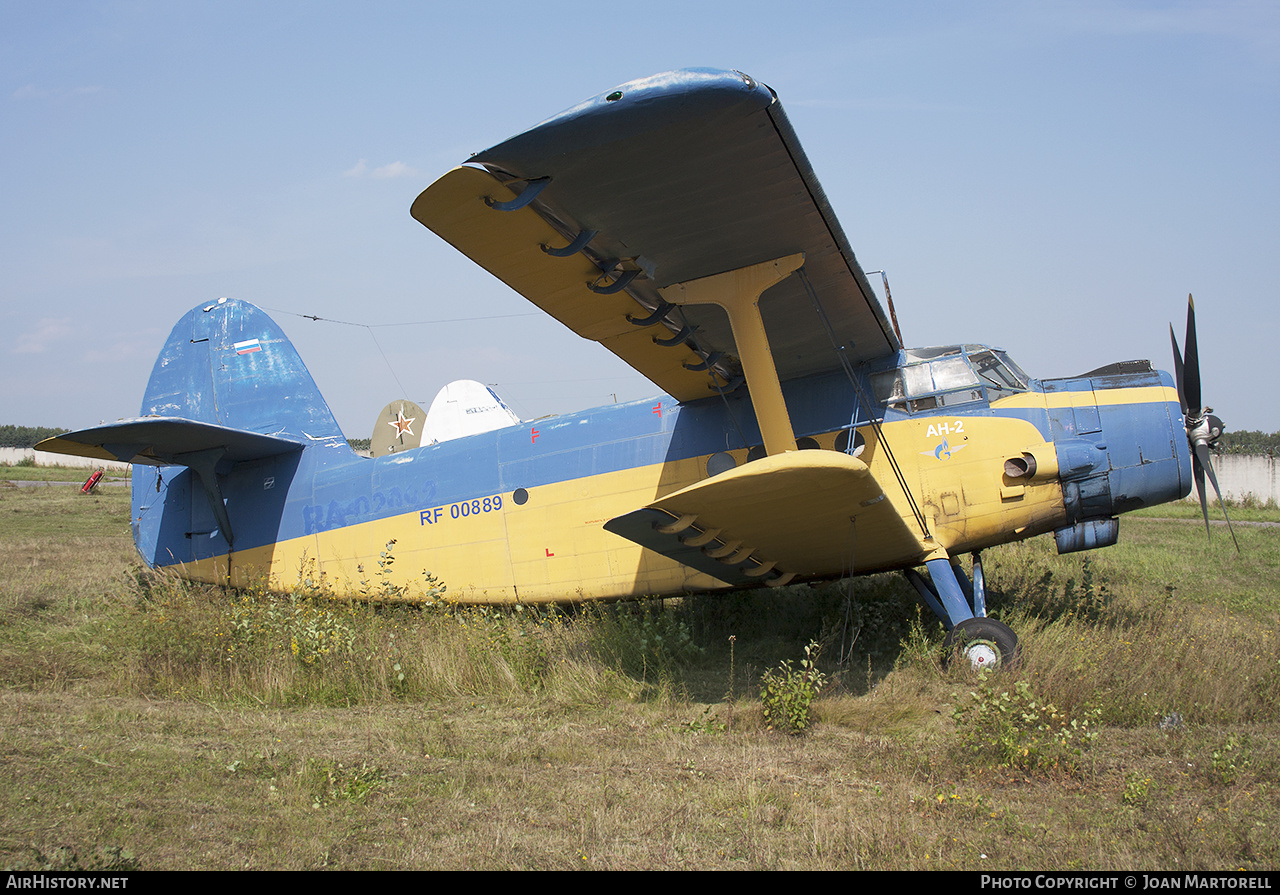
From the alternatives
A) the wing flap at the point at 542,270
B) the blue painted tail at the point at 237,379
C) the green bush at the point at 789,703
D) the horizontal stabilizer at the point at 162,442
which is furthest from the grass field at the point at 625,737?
the wing flap at the point at 542,270

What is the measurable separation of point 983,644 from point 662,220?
4.12 m

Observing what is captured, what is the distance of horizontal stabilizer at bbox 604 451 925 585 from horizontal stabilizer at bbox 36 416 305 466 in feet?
16.0

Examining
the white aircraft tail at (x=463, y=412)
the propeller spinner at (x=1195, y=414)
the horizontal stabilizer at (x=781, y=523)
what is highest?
the white aircraft tail at (x=463, y=412)

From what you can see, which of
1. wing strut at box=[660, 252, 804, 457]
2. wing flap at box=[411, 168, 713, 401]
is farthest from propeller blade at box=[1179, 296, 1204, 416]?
wing flap at box=[411, 168, 713, 401]

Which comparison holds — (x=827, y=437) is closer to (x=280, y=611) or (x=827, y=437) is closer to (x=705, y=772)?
(x=705, y=772)

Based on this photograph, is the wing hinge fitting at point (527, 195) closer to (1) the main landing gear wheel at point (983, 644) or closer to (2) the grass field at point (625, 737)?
(2) the grass field at point (625, 737)

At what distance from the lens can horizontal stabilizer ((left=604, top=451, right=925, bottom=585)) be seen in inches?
193

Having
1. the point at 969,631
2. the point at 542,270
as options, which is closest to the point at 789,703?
the point at 969,631

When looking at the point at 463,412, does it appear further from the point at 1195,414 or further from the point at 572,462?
the point at 1195,414

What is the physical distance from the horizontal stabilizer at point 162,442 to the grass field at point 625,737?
141cm

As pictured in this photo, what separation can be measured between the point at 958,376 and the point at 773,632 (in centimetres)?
315

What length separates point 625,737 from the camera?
5.43 meters

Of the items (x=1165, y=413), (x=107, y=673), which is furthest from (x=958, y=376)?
(x=107, y=673)

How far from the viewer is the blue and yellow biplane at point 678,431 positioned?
15.2 ft
